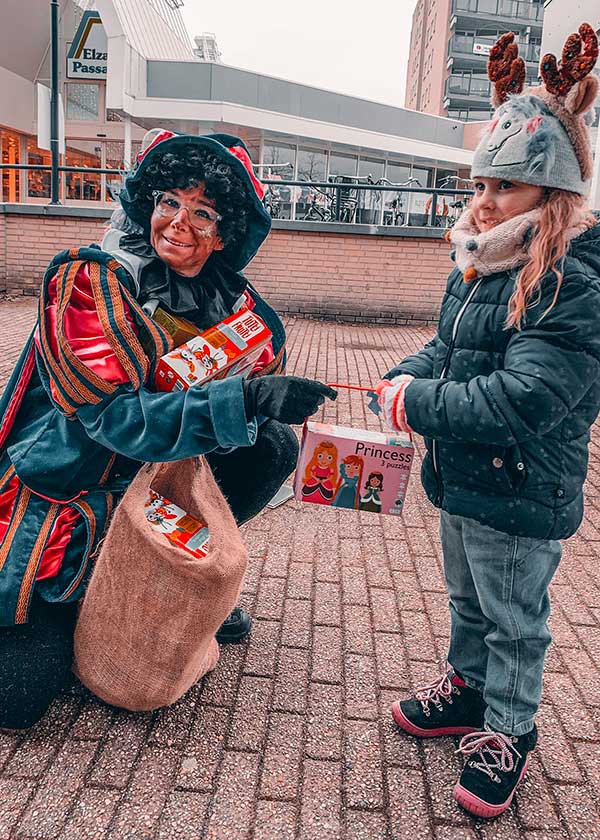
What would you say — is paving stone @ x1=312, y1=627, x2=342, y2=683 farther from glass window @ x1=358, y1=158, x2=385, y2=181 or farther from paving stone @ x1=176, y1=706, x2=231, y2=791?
glass window @ x1=358, y1=158, x2=385, y2=181

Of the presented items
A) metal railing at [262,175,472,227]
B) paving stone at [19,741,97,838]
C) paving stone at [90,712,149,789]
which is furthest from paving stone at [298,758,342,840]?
metal railing at [262,175,472,227]

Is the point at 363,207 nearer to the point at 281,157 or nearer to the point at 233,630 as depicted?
the point at 281,157

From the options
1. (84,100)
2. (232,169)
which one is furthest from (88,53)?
(232,169)

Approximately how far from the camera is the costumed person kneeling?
6.97ft

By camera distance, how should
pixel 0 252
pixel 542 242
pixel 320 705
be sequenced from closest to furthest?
pixel 542 242 → pixel 320 705 → pixel 0 252

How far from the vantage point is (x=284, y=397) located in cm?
206

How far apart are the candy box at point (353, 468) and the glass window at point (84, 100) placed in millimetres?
25622

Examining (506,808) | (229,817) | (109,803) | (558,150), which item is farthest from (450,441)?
(109,803)

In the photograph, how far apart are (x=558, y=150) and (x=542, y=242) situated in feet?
0.93

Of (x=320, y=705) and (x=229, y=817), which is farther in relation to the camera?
(x=320, y=705)

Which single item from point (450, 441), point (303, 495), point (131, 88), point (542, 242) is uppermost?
point (131, 88)

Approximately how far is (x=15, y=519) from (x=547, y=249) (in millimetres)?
1799

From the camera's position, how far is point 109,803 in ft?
6.91

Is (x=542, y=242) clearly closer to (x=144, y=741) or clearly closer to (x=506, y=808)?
(x=506, y=808)
